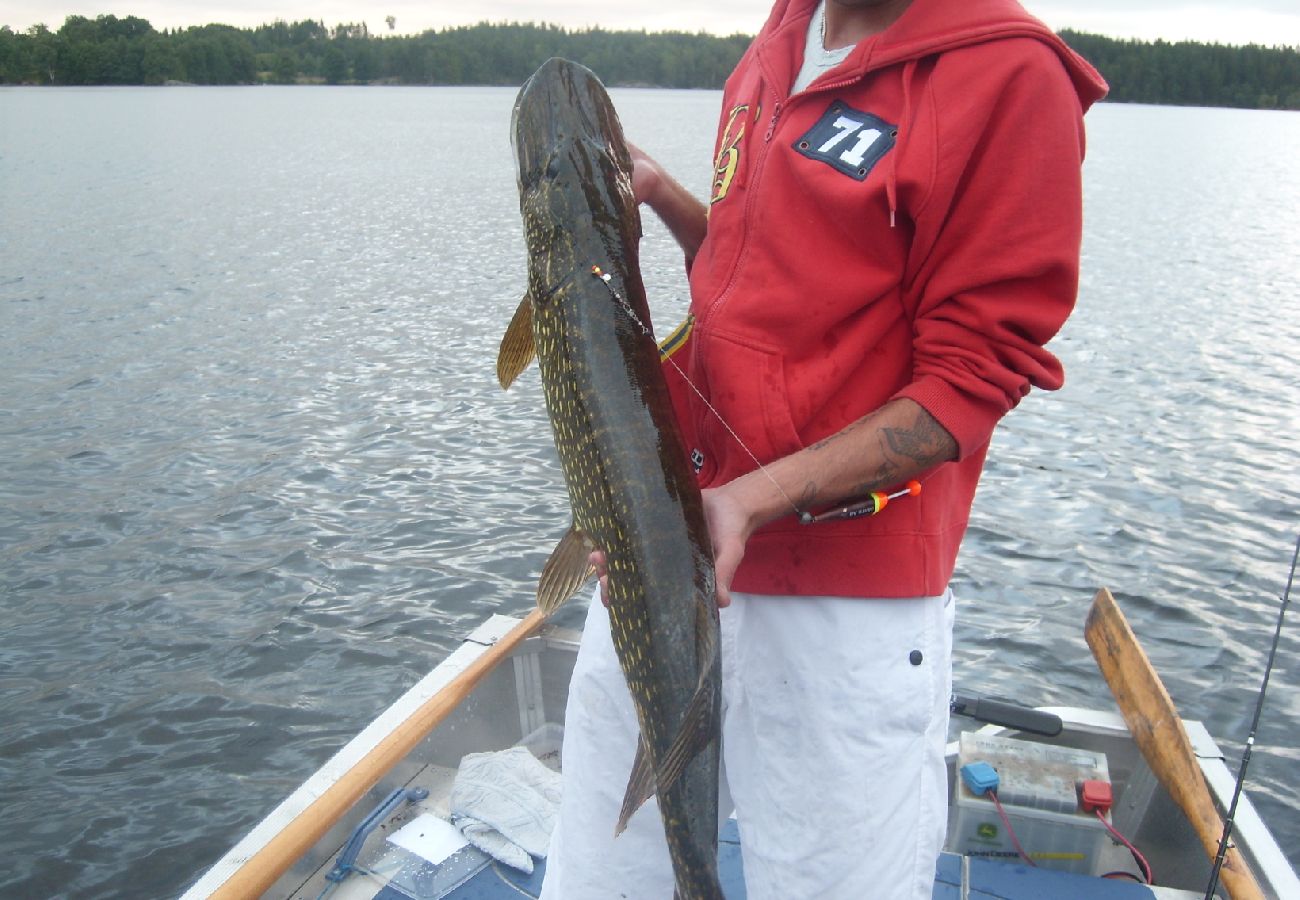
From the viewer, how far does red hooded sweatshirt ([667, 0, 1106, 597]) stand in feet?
5.83

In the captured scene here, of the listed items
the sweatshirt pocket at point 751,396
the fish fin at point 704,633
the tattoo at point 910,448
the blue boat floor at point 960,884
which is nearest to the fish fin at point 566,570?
the fish fin at point 704,633

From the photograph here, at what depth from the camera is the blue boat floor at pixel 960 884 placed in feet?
10.6

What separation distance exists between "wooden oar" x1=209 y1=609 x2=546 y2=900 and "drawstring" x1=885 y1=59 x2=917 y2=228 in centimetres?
191

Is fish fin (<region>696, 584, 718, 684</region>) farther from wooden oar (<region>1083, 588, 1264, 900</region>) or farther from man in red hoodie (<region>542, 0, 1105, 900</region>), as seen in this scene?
wooden oar (<region>1083, 588, 1264, 900</region>)

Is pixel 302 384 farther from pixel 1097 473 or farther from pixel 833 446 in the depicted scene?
pixel 833 446

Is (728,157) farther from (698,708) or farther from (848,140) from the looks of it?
(698,708)

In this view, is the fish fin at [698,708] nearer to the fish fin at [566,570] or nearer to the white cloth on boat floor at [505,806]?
the fish fin at [566,570]

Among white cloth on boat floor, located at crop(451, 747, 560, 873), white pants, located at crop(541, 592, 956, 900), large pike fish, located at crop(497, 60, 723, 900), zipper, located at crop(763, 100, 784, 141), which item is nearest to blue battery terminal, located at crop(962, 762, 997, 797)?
white cloth on boat floor, located at crop(451, 747, 560, 873)

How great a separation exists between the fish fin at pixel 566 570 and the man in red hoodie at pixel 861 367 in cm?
17

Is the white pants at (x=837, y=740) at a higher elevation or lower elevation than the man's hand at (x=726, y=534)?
lower

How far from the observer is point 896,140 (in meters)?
1.85

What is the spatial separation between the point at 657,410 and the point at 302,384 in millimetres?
10578

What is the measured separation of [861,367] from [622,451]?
20.1 inches

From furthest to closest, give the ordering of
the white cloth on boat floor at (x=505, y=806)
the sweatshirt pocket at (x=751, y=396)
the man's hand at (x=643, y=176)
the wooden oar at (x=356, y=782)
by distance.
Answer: the white cloth on boat floor at (x=505, y=806)
the wooden oar at (x=356, y=782)
the man's hand at (x=643, y=176)
the sweatshirt pocket at (x=751, y=396)
